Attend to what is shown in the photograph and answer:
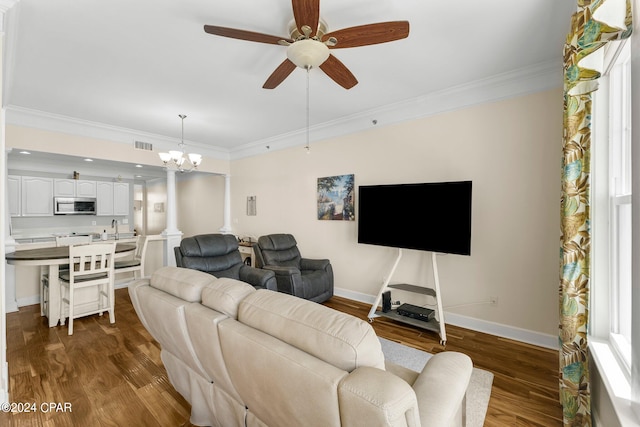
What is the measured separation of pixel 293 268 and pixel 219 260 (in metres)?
0.98

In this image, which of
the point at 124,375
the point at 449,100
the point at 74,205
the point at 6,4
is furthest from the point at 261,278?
the point at 74,205

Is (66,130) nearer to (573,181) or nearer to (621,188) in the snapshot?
(573,181)

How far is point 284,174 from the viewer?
5.16 meters

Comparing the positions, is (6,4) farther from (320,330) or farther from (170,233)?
(170,233)

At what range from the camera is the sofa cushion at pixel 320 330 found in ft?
3.14

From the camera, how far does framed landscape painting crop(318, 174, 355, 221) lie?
13.9ft

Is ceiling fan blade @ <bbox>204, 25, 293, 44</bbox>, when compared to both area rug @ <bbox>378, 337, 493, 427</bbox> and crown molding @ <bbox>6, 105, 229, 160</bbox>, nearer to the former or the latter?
area rug @ <bbox>378, 337, 493, 427</bbox>

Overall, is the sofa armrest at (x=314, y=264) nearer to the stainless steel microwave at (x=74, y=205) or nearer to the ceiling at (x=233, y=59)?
the ceiling at (x=233, y=59)

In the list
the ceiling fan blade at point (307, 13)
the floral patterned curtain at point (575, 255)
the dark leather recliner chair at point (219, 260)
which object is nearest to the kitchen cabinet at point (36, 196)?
the dark leather recliner chair at point (219, 260)

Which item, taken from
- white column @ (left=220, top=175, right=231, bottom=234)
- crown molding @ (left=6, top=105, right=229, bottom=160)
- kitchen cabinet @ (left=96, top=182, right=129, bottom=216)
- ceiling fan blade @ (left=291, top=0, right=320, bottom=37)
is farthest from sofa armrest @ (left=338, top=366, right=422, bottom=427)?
kitchen cabinet @ (left=96, top=182, right=129, bottom=216)

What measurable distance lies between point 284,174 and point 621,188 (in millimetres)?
4270

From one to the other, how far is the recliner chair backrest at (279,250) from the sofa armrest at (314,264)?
0.08 meters

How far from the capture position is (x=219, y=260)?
371 cm

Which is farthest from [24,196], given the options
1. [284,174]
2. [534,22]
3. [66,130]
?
[534,22]
